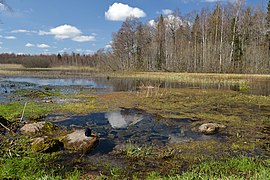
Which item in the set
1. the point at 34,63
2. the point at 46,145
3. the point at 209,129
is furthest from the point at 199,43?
the point at 34,63

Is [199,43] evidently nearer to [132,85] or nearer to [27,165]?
[132,85]

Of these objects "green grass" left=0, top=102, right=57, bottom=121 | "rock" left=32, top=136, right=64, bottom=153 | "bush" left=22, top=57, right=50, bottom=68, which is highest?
"bush" left=22, top=57, right=50, bottom=68

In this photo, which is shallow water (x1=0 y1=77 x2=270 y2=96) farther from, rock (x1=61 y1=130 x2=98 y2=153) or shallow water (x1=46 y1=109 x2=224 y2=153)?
rock (x1=61 y1=130 x2=98 y2=153)

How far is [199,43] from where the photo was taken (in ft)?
187

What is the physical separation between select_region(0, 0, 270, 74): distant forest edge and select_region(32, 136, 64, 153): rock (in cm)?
4487

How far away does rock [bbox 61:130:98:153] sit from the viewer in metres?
8.29

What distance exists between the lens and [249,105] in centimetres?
1702

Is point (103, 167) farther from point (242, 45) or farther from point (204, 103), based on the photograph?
point (242, 45)

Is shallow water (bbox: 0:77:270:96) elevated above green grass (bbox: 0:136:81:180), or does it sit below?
above

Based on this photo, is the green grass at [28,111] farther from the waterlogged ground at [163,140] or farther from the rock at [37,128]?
the rock at [37,128]

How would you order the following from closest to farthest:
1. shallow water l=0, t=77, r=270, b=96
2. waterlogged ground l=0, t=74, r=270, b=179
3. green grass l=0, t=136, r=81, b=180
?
1. green grass l=0, t=136, r=81, b=180
2. waterlogged ground l=0, t=74, r=270, b=179
3. shallow water l=0, t=77, r=270, b=96

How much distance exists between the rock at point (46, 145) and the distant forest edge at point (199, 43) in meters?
44.9

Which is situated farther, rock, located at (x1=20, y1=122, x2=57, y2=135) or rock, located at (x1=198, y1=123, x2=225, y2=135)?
rock, located at (x1=198, y1=123, x2=225, y2=135)

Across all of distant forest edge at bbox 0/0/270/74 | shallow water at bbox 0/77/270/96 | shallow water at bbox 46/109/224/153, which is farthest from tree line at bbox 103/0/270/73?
shallow water at bbox 46/109/224/153
